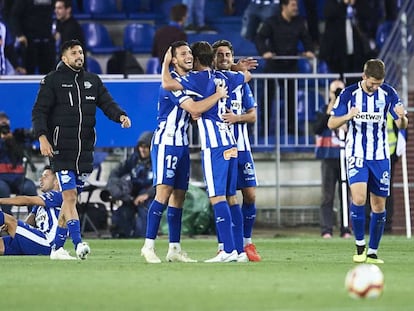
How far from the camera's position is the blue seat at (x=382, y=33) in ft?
84.0

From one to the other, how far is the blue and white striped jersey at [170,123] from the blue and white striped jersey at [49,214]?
2124 millimetres

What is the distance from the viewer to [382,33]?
25.8 metres

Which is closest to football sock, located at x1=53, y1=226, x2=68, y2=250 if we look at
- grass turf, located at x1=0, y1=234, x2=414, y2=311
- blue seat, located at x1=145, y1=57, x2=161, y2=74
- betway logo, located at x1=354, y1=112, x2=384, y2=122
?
grass turf, located at x1=0, y1=234, x2=414, y2=311

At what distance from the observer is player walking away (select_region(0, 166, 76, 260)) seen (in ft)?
52.7

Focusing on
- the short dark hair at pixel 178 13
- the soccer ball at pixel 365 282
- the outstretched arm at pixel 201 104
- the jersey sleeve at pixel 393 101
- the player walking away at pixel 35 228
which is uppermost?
the short dark hair at pixel 178 13

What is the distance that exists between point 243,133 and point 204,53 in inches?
64.3

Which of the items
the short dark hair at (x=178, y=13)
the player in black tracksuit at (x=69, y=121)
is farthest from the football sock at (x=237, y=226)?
the short dark hair at (x=178, y=13)

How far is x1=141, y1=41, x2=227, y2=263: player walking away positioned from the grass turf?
0.47m

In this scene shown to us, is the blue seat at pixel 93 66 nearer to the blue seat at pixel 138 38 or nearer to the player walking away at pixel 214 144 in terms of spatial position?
the blue seat at pixel 138 38

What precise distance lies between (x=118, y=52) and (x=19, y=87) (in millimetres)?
3027

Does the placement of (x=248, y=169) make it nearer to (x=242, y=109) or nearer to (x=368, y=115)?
(x=242, y=109)

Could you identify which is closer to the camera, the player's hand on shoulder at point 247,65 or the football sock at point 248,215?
the player's hand on shoulder at point 247,65

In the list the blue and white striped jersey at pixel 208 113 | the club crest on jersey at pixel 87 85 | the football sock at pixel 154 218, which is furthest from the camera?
the club crest on jersey at pixel 87 85

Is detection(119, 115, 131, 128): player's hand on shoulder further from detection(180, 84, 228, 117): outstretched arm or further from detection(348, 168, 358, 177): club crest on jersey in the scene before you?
detection(348, 168, 358, 177): club crest on jersey
